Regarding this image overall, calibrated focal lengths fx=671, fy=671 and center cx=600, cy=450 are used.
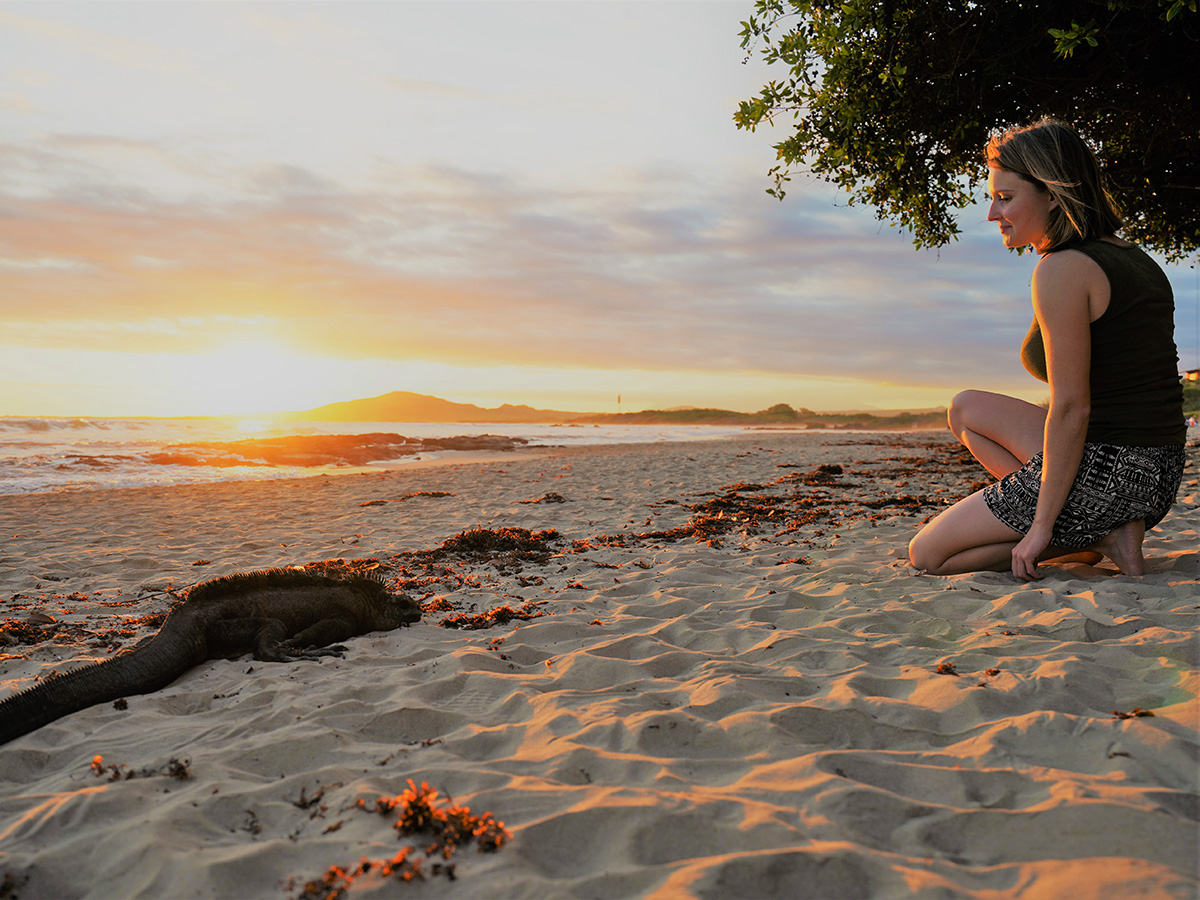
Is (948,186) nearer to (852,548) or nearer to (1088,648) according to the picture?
(852,548)

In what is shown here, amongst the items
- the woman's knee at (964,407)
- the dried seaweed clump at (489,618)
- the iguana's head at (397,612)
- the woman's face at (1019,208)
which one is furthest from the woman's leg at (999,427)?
the iguana's head at (397,612)

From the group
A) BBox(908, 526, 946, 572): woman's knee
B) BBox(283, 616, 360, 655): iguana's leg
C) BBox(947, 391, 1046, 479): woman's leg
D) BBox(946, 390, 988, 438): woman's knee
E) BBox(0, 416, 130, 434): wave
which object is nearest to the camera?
BBox(283, 616, 360, 655): iguana's leg

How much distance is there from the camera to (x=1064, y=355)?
11.5 ft

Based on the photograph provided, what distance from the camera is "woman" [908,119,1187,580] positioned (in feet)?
11.5

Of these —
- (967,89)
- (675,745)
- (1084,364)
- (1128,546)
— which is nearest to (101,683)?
(675,745)

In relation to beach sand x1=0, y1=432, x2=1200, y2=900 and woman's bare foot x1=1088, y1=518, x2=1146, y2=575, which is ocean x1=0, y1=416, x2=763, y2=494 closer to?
beach sand x1=0, y1=432, x2=1200, y2=900

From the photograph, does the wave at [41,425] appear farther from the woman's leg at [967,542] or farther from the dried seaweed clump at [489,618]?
the woman's leg at [967,542]

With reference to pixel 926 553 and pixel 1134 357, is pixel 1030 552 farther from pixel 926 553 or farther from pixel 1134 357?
pixel 1134 357

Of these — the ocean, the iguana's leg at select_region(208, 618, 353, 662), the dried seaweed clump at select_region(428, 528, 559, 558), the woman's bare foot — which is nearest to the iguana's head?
the iguana's leg at select_region(208, 618, 353, 662)

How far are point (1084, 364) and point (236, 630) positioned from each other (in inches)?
193

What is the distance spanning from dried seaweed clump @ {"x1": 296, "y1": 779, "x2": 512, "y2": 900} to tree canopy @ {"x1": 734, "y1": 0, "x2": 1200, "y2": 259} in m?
7.12

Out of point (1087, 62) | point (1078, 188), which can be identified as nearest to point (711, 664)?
point (1078, 188)

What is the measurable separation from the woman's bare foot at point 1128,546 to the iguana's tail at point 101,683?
5.29m

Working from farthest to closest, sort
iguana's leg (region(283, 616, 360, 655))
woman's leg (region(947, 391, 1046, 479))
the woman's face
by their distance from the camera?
woman's leg (region(947, 391, 1046, 479))
iguana's leg (region(283, 616, 360, 655))
the woman's face
